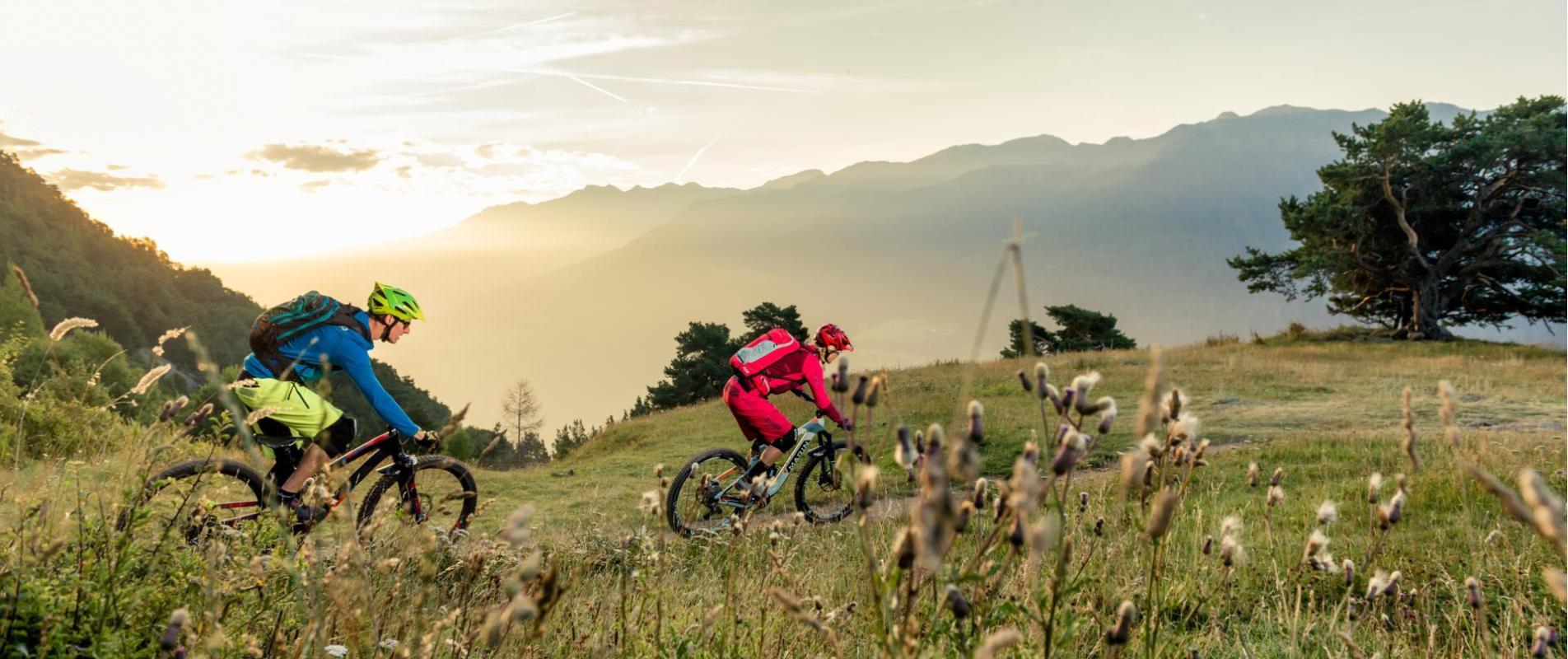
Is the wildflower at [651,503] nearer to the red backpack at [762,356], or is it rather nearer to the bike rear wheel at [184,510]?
the bike rear wheel at [184,510]

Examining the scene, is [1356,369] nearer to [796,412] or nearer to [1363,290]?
[796,412]

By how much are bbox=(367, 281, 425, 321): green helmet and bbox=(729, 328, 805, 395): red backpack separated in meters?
3.12

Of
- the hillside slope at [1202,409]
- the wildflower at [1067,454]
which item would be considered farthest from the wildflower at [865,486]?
the hillside slope at [1202,409]

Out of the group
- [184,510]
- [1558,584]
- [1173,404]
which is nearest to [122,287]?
[184,510]

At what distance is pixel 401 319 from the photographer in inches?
293

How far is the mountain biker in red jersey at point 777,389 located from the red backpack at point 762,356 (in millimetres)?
12

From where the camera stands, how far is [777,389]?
936 cm

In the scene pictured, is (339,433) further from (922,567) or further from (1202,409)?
(1202,409)

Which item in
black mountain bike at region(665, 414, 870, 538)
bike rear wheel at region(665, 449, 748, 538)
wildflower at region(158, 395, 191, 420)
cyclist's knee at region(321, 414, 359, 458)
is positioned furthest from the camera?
black mountain bike at region(665, 414, 870, 538)

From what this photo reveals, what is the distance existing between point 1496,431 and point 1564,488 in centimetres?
561

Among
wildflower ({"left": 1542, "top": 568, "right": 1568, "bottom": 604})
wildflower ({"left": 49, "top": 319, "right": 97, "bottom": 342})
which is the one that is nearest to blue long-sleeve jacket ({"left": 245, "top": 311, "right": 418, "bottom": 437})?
wildflower ({"left": 49, "top": 319, "right": 97, "bottom": 342})

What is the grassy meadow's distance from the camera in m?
1.86

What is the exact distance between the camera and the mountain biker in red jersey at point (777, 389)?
9.05 m

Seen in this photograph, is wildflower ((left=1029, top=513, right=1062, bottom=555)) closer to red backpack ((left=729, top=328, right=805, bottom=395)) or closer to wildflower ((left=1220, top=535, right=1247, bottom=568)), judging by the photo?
wildflower ((left=1220, top=535, right=1247, bottom=568))
